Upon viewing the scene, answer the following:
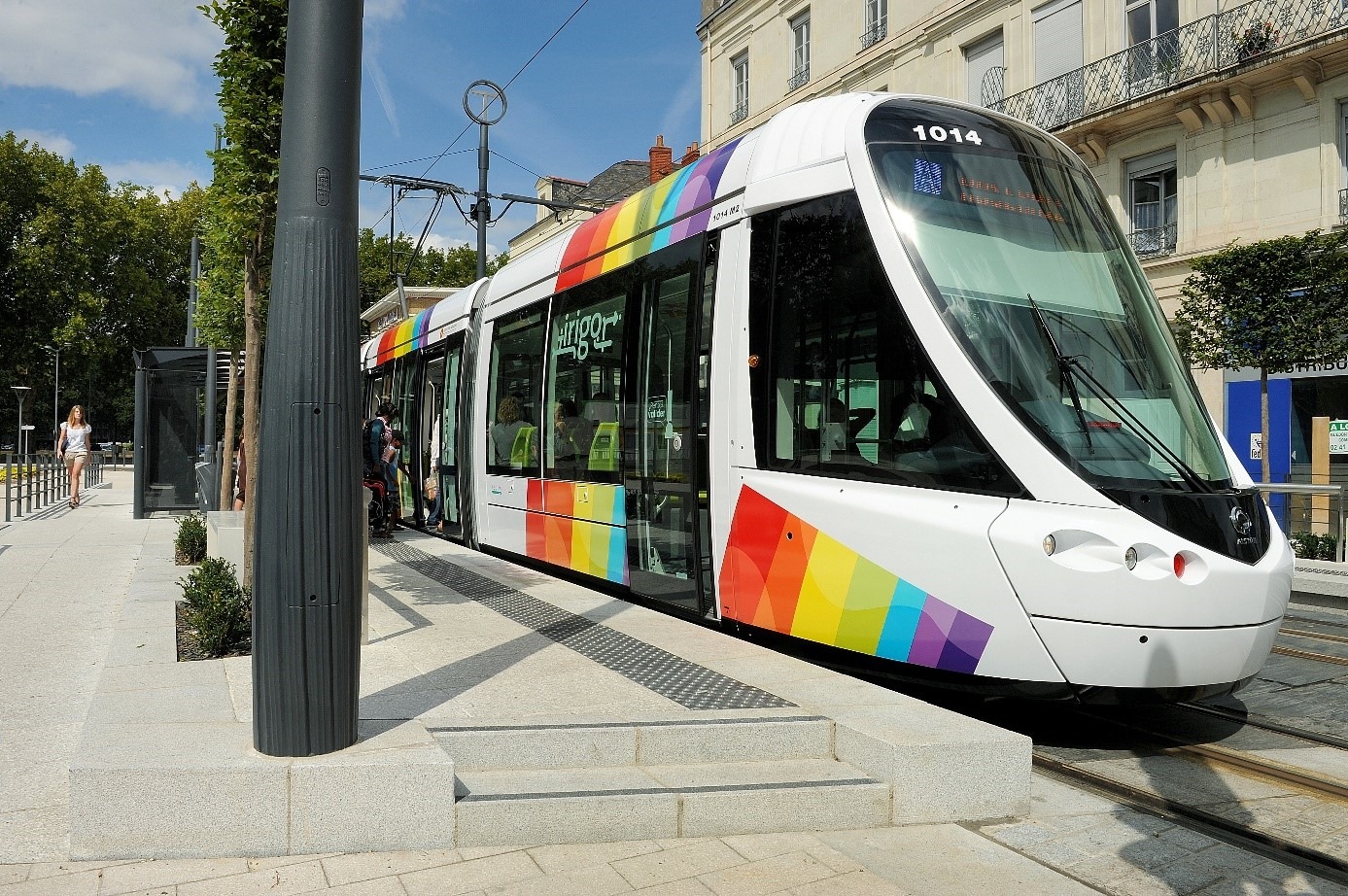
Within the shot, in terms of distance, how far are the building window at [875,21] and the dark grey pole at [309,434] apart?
2357 cm

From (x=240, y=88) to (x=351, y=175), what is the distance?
370 cm

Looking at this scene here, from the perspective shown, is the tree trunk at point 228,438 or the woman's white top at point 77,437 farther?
the woman's white top at point 77,437

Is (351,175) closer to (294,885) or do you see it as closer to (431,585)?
(294,885)

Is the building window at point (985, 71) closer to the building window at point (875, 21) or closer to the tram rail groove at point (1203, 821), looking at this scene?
the building window at point (875, 21)

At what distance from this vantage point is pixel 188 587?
7.10m

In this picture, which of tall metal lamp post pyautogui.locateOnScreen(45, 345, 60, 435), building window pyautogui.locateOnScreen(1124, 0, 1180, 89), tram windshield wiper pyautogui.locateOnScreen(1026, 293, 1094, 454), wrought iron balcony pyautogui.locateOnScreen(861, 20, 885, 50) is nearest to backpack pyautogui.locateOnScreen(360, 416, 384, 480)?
tram windshield wiper pyautogui.locateOnScreen(1026, 293, 1094, 454)

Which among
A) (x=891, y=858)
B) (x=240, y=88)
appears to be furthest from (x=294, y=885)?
(x=240, y=88)

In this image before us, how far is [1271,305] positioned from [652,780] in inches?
539

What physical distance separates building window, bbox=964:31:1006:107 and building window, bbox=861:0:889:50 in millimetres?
2611

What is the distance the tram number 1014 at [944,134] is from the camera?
5688 mm

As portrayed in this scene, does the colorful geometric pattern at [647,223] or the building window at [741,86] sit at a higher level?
the building window at [741,86]

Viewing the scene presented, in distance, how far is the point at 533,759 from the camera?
418 centimetres

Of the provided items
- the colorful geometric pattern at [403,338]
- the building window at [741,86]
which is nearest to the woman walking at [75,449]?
the colorful geometric pattern at [403,338]

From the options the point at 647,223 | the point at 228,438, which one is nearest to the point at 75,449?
the point at 228,438
